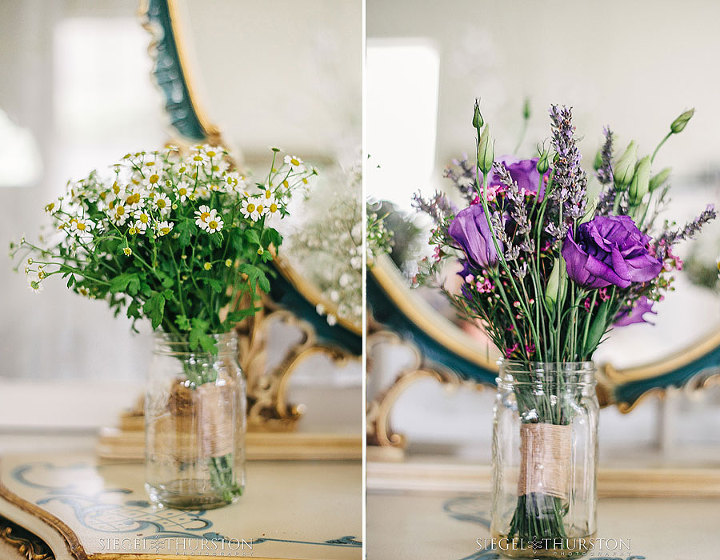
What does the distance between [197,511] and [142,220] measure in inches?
11.9

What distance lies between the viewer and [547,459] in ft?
1.98

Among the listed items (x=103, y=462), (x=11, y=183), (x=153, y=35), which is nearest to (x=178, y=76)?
(x=153, y=35)

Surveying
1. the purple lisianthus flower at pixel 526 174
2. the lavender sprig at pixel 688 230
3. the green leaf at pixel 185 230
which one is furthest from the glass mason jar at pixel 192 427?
the lavender sprig at pixel 688 230

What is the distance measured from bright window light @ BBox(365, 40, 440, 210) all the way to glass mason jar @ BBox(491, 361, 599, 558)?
208 mm

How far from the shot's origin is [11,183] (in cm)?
92

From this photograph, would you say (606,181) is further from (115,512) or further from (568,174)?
(115,512)

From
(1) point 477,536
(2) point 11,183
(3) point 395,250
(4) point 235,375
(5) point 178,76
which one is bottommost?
(1) point 477,536

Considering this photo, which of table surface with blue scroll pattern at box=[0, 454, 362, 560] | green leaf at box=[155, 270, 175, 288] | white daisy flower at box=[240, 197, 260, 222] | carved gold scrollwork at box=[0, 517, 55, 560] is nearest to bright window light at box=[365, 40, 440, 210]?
white daisy flower at box=[240, 197, 260, 222]

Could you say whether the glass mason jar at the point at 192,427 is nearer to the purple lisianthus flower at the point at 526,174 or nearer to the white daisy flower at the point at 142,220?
the white daisy flower at the point at 142,220

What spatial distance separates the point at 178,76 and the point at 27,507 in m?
0.53

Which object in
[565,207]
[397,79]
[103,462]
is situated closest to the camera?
[565,207]

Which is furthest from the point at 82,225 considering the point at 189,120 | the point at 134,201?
the point at 189,120

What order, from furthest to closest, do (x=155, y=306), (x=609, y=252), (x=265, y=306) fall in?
(x=265, y=306)
(x=155, y=306)
(x=609, y=252)

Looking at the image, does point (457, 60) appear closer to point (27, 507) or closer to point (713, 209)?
point (713, 209)
